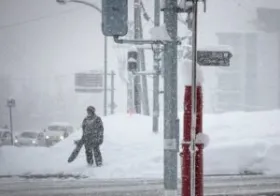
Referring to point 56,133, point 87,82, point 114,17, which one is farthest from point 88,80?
point 114,17

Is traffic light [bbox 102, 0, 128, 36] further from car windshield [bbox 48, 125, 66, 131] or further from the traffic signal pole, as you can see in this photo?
car windshield [bbox 48, 125, 66, 131]

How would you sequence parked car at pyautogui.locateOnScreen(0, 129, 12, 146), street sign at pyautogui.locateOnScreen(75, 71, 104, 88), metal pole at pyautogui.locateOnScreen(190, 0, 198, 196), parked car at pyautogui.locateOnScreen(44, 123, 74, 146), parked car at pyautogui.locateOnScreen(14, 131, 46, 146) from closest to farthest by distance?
1. metal pole at pyautogui.locateOnScreen(190, 0, 198, 196)
2. parked car at pyautogui.locateOnScreen(44, 123, 74, 146)
3. parked car at pyautogui.locateOnScreen(14, 131, 46, 146)
4. parked car at pyautogui.locateOnScreen(0, 129, 12, 146)
5. street sign at pyautogui.locateOnScreen(75, 71, 104, 88)

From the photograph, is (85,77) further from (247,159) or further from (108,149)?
(247,159)

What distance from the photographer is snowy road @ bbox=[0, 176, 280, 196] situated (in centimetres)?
1069

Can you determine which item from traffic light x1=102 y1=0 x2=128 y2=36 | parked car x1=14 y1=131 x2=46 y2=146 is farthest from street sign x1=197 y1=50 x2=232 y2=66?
parked car x1=14 y1=131 x2=46 y2=146

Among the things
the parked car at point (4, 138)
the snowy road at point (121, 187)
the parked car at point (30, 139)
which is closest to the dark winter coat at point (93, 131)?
the snowy road at point (121, 187)

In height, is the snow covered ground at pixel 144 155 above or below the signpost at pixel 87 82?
below

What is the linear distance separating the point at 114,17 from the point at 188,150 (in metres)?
2.13

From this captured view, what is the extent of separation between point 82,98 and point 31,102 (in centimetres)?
1046

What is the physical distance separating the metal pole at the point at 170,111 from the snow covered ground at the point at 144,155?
6.58 m

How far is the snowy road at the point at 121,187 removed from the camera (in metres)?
10.7

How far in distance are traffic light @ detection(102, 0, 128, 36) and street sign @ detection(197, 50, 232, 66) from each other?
1154 mm

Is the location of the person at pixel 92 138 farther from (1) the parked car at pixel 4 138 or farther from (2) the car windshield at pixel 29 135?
(1) the parked car at pixel 4 138

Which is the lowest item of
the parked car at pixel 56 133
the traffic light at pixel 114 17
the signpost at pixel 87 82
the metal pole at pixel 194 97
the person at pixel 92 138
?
the parked car at pixel 56 133
